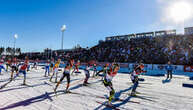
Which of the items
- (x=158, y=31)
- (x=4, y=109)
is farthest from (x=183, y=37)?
(x=4, y=109)

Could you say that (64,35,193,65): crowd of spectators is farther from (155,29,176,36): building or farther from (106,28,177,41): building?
(155,29,176,36): building

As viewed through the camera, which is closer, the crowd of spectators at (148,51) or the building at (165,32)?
the crowd of spectators at (148,51)

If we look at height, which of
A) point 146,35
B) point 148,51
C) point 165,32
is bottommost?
point 148,51

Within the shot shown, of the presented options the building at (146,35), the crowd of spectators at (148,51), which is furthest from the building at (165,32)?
the crowd of spectators at (148,51)

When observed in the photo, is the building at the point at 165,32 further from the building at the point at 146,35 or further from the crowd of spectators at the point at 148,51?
the crowd of spectators at the point at 148,51

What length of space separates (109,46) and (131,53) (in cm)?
988

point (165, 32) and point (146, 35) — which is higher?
point (165, 32)

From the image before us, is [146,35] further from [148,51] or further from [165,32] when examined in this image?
[148,51]

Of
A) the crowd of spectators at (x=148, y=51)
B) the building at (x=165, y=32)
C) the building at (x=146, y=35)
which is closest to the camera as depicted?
the crowd of spectators at (x=148, y=51)

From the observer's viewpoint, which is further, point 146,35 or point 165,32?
point 146,35

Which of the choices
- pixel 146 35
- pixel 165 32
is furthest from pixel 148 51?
pixel 165 32

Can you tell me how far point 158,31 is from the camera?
36.8 metres

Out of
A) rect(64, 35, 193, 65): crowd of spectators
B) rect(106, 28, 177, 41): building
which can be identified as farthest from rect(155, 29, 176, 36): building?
rect(64, 35, 193, 65): crowd of spectators

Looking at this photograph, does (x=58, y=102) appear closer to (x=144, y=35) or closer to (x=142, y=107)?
(x=142, y=107)
